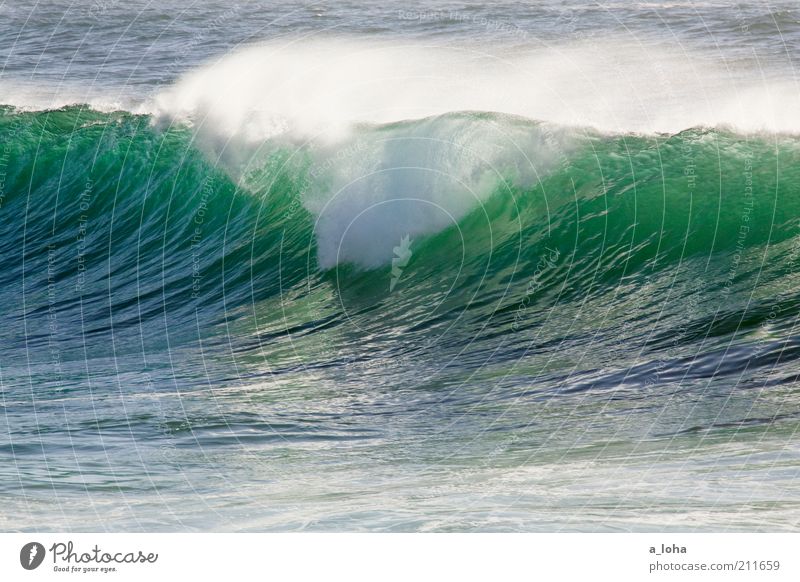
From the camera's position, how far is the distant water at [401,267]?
22.4 feet

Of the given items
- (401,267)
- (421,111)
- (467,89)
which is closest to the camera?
(401,267)

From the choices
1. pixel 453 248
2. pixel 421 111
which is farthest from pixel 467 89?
pixel 453 248

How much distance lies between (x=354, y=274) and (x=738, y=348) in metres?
4.05

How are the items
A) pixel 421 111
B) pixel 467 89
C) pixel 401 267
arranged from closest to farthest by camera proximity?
pixel 401 267 < pixel 421 111 < pixel 467 89

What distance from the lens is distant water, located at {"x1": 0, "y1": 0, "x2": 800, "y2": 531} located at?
6840 mm

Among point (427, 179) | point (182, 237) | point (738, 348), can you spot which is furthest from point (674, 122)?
point (182, 237)

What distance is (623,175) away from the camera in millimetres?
11367

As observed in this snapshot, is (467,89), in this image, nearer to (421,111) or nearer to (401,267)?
(421,111)

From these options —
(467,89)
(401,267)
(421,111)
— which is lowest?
(401,267)

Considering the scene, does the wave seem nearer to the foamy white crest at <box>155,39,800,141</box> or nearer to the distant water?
the distant water

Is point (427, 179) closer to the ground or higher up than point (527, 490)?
higher up

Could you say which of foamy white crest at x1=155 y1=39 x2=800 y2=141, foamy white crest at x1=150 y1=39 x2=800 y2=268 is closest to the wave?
foamy white crest at x1=150 y1=39 x2=800 y2=268

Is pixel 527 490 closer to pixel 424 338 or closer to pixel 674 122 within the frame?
pixel 424 338

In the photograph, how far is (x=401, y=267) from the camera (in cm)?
1075
